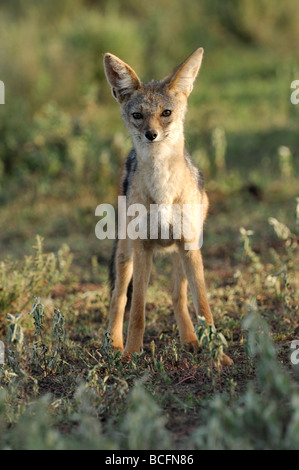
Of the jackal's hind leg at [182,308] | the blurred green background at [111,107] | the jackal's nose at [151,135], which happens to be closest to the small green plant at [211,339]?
the jackal's hind leg at [182,308]

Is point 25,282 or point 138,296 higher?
point 25,282

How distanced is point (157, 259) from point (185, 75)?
1471 mm

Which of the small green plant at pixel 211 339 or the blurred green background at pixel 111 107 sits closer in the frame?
the small green plant at pixel 211 339

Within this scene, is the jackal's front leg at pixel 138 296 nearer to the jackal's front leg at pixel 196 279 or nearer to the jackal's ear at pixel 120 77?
the jackal's front leg at pixel 196 279

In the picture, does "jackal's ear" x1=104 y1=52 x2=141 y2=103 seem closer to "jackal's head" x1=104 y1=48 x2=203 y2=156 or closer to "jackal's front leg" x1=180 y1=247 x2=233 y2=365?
"jackal's head" x1=104 y1=48 x2=203 y2=156

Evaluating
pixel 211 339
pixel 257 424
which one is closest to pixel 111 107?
pixel 211 339

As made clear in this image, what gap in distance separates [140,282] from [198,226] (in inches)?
21.4

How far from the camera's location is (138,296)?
455cm

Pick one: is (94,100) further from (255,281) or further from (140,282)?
(140,282)

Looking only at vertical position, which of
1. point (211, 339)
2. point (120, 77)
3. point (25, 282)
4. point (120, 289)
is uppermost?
point (120, 77)

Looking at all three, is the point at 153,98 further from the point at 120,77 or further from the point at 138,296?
the point at 138,296

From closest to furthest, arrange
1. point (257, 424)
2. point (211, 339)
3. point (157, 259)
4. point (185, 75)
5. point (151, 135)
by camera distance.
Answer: point (257, 424)
point (211, 339)
point (151, 135)
point (185, 75)
point (157, 259)

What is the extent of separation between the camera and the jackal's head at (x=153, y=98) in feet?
14.3

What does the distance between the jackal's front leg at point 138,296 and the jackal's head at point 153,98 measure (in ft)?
2.34
